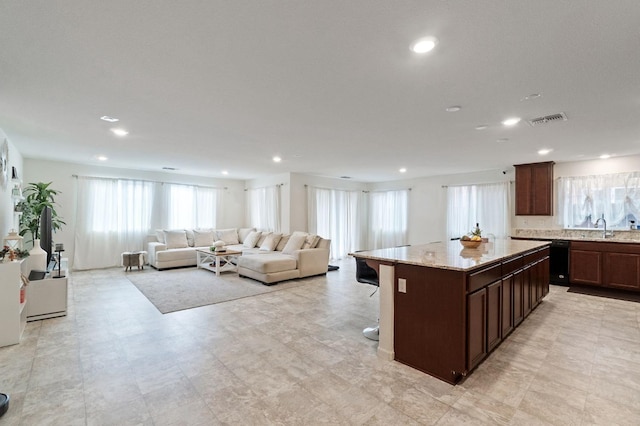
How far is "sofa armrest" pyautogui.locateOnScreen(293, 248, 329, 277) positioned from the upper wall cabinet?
4184 mm

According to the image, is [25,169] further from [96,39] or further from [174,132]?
[96,39]

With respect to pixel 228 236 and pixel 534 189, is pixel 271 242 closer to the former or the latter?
pixel 228 236

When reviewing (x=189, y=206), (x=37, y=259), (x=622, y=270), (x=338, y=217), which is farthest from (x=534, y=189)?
(x=37, y=259)

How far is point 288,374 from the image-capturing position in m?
2.52

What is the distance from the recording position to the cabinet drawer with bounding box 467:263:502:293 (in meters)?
2.42

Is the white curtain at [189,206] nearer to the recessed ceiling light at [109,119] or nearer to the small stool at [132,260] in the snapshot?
the small stool at [132,260]

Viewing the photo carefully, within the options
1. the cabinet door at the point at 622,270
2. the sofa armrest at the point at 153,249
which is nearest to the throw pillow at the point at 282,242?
the sofa armrest at the point at 153,249

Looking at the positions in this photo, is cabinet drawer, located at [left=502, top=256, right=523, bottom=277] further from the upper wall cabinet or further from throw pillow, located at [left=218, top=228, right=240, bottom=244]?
throw pillow, located at [left=218, top=228, right=240, bottom=244]

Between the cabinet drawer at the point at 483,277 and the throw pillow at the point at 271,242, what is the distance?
4.98m

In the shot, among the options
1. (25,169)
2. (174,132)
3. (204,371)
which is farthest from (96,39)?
(25,169)

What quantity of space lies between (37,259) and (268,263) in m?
3.30

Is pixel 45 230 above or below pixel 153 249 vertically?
above

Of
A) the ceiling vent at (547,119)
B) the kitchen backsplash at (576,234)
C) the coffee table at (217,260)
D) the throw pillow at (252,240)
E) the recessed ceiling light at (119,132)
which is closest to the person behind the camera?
the ceiling vent at (547,119)

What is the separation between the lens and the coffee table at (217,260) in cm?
638
